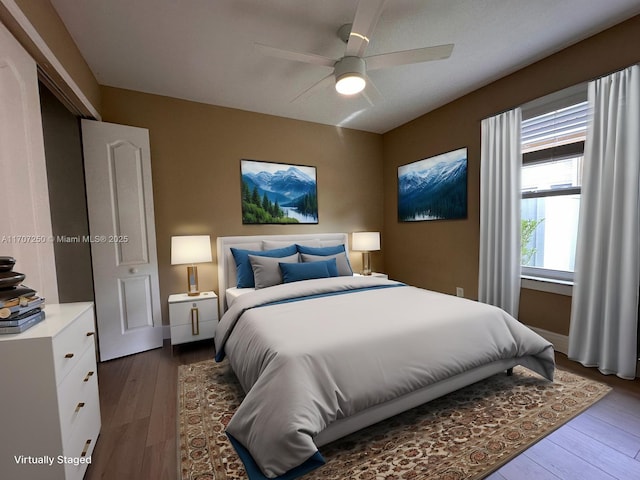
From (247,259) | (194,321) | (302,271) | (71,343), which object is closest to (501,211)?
(302,271)

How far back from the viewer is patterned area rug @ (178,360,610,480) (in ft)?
4.52

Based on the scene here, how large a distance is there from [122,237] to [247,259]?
3.94ft

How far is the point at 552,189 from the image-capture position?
263 centimetres

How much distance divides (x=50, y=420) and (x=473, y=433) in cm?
198

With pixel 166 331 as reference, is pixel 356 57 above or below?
above

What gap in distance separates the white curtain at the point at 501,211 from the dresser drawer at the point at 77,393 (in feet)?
11.0

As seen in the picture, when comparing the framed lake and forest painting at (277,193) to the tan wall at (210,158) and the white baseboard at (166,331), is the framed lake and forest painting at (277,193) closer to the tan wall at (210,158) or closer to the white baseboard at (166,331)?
the tan wall at (210,158)

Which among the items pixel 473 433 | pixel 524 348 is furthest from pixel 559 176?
pixel 473 433

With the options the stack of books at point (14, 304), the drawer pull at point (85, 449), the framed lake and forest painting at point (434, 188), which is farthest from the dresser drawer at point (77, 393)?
the framed lake and forest painting at point (434, 188)

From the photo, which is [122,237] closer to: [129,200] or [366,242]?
[129,200]

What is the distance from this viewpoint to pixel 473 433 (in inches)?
62.6

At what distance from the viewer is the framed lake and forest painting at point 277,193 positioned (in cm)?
353

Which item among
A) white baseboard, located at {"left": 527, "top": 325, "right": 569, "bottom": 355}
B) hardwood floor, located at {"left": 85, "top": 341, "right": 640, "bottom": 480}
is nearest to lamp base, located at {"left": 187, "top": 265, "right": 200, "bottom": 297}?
hardwood floor, located at {"left": 85, "top": 341, "right": 640, "bottom": 480}

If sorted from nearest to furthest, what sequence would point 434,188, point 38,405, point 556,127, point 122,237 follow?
point 38,405 → point 556,127 → point 122,237 → point 434,188
